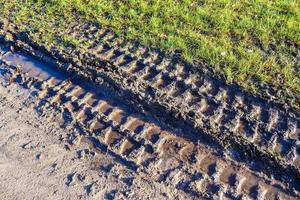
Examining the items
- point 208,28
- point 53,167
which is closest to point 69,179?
point 53,167

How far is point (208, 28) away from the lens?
598cm

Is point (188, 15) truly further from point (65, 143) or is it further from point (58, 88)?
point (65, 143)

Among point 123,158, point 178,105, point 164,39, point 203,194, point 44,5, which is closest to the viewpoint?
point 203,194

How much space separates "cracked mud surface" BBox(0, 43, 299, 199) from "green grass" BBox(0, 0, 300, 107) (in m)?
1.04

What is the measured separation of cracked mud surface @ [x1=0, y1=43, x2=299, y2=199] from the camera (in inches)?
167

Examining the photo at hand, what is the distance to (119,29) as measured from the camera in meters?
6.08

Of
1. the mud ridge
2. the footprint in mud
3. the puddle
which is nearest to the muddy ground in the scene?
the footprint in mud

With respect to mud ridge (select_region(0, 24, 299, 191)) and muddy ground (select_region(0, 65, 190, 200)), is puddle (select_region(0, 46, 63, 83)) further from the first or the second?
muddy ground (select_region(0, 65, 190, 200))

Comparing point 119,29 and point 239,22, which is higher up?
point 239,22

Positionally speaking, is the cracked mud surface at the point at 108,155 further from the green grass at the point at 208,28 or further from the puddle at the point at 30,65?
the green grass at the point at 208,28

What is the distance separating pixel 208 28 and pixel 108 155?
248 centimetres

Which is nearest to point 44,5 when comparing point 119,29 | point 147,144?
point 119,29

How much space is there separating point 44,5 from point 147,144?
3266 mm

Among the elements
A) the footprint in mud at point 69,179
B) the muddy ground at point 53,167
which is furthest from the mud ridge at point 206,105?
the footprint in mud at point 69,179
